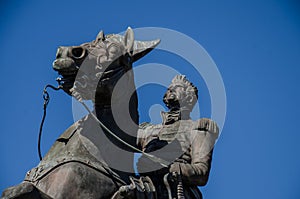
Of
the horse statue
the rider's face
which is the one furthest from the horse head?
the rider's face

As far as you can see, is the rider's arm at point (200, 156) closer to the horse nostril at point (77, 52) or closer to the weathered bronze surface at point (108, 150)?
the weathered bronze surface at point (108, 150)

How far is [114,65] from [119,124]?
0.74 metres

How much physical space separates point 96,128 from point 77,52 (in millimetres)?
937

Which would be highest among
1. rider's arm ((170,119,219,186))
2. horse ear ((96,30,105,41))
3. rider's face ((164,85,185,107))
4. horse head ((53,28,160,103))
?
horse ear ((96,30,105,41))

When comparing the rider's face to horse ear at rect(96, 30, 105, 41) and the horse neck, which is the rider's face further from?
horse ear at rect(96, 30, 105, 41)

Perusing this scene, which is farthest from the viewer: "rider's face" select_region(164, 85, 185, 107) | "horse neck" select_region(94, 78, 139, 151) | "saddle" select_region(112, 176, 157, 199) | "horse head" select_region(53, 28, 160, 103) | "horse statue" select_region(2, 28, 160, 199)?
"rider's face" select_region(164, 85, 185, 107)

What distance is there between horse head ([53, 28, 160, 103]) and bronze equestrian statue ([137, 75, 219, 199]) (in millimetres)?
1084

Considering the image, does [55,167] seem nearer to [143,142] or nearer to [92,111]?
[92,111]

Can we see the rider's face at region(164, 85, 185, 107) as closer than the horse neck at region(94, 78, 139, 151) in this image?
No

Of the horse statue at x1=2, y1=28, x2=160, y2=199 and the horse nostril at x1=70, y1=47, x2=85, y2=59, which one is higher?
the horse nostril at x1=70, y1=47, x2=85, y2=59

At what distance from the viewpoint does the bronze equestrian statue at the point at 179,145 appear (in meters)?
10.5

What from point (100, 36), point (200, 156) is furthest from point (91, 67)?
point (200, 156)

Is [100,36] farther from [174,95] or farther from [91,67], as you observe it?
[174,95]

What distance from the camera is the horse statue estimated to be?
9.80m
